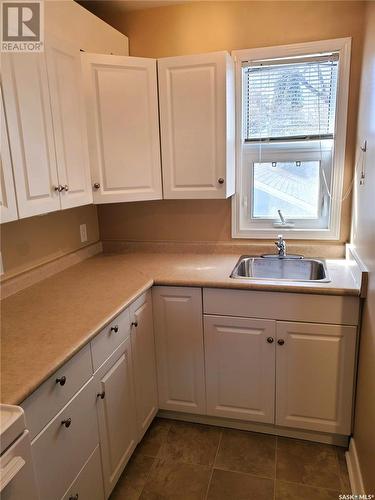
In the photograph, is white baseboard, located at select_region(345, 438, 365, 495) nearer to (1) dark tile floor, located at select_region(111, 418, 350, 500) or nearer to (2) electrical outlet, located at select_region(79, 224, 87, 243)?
(1) dark tile floor, located at select_region(111, 418, 350, 500)

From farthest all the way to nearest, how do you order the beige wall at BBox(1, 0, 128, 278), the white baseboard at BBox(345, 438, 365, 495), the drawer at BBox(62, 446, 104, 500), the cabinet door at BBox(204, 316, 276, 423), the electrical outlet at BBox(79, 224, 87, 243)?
1. the electrical outlet at BBox(79, 224, 87, 243)
2. the cabinet door at BBox(204, 316, 276, 423)
3. the beige wall at BBox(1, 0, 128, 278)
4. the white baseboard at BBox(345, 438, 365, 495)
5. the drawer at BBox(62, 446, 104, 500)

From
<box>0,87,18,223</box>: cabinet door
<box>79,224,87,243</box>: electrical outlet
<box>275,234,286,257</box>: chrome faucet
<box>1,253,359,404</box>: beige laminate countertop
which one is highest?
<box>0,87,18,223</box>: cabinet door

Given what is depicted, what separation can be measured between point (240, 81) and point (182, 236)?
1.06 metres

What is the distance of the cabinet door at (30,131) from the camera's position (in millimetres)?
1409

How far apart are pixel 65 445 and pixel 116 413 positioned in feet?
1.29

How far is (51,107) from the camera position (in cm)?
164

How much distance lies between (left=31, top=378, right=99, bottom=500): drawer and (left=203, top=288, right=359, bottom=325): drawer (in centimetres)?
80

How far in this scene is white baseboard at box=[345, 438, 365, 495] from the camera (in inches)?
64.0

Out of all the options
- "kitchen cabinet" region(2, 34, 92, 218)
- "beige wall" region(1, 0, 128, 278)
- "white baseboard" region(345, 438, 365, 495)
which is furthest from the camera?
"beige wall" region(1, 0, 128, 278)

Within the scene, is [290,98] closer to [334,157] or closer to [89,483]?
[334,157]

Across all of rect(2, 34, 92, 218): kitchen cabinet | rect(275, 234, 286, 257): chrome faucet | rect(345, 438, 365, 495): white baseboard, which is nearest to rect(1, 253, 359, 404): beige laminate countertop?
rect(275, 234, 286, 257): chrome faucet

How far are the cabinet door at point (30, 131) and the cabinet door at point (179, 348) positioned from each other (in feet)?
2.60

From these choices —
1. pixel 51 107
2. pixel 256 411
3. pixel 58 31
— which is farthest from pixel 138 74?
pixel 256 411

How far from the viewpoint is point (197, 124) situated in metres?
2.11
